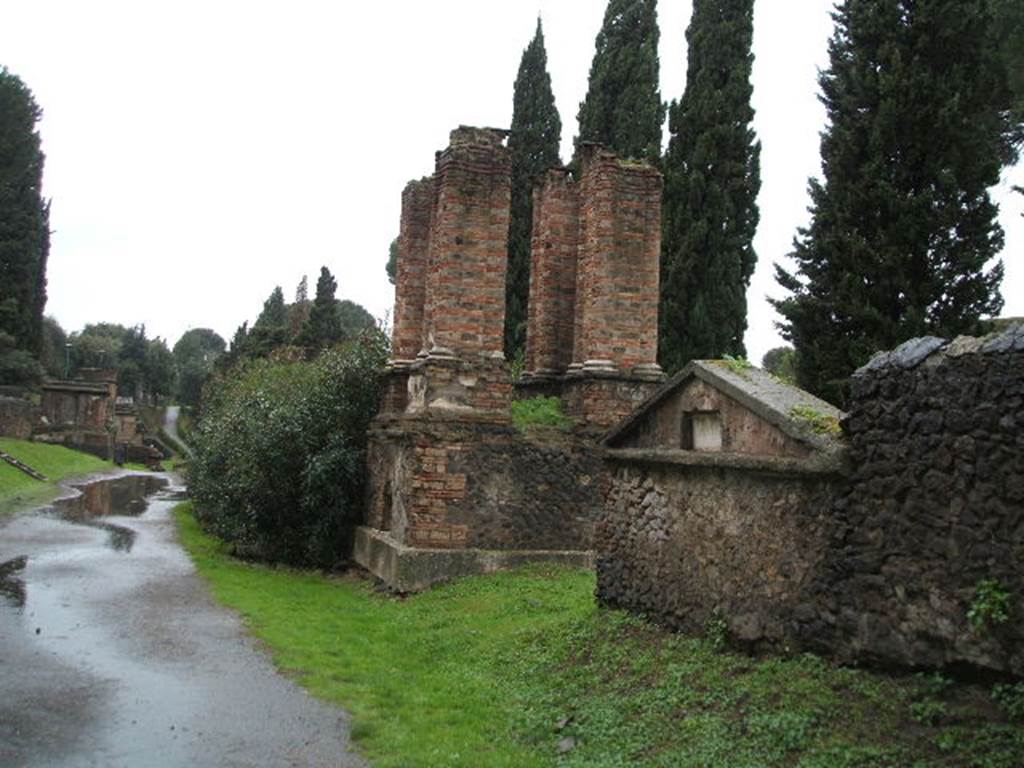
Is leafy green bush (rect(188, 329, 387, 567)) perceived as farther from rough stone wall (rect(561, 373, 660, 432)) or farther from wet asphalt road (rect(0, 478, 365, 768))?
rough stone wall (rect(561, 373, 660, 432))

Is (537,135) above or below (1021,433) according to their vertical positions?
above

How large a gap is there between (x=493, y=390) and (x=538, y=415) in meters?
0.79

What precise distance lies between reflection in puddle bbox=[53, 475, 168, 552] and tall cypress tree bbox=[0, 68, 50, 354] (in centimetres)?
1489

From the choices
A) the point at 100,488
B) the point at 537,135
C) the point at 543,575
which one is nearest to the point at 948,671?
the point at 543,575

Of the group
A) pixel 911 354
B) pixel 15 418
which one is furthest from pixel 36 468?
pixel 911 354

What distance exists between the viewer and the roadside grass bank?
4688 millimetres

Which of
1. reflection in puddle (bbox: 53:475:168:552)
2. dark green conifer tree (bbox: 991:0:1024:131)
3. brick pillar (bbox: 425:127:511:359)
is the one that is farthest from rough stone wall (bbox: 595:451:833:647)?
dark green conifer tree (bbox: 991:0:1024:131)

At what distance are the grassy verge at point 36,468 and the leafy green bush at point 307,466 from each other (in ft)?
29.9

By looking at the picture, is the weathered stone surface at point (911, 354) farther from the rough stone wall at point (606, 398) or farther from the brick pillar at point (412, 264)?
the brick pillar at point (412, 264)

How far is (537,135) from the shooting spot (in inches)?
1098

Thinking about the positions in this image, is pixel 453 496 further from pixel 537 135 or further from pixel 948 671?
pixel 537 135

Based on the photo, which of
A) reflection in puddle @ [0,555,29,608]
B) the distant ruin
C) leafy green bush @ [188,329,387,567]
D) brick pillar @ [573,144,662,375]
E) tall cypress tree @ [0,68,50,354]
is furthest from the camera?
tall cypress tree @ [0,68,50,354]

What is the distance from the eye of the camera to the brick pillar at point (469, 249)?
12.3m

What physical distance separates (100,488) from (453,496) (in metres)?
24.1
